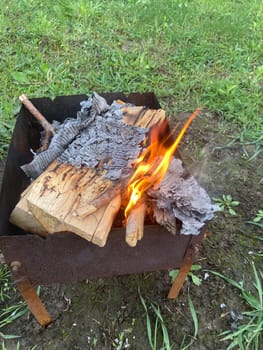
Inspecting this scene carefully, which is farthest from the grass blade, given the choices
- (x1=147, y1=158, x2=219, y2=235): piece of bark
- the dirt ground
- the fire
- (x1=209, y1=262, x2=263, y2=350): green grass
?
the fire

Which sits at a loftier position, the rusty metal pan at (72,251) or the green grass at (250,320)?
the rusty metal pan at (72,251)

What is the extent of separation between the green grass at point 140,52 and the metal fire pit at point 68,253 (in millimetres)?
1359

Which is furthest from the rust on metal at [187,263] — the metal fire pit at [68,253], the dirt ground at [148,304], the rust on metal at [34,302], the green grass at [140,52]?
the green grass at [140,52]

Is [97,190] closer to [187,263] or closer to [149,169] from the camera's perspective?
[149,169]

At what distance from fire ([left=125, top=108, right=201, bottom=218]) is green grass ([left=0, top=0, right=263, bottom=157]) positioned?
5.09 feet

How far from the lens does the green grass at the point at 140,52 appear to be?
341cm

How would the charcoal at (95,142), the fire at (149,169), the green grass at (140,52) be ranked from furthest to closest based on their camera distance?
the green grass at (140,52), the charcoal at (95,142), the fire at (149,169)

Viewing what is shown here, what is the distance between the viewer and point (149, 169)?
1625 millimetres

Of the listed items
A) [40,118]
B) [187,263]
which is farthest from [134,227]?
[40,118]

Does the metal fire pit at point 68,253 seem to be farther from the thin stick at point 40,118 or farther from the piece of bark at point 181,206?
the thin stick at point 40,118

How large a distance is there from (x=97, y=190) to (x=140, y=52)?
2.84 meters

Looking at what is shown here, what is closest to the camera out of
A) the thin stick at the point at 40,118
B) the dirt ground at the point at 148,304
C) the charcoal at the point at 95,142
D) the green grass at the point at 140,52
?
the charcoal at the point at 95,142

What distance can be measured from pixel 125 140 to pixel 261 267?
1208 mm

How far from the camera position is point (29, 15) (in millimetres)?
4344
